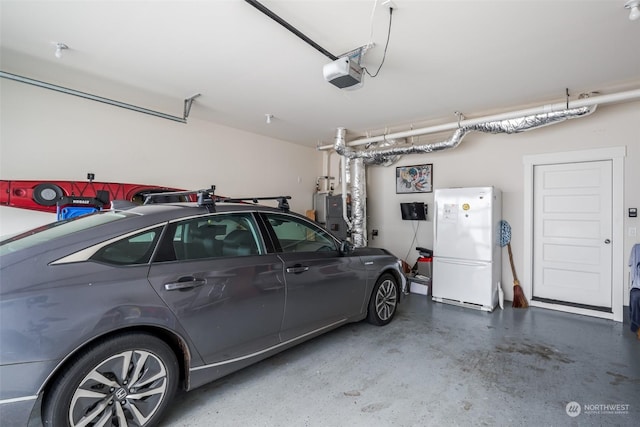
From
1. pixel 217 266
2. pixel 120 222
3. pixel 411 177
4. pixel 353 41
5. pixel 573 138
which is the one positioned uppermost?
pixel 353 41

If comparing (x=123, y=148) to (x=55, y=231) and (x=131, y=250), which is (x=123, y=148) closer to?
(x=55, y=231)

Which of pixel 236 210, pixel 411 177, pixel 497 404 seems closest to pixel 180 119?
pixel 236 210

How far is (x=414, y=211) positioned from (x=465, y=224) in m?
1.15

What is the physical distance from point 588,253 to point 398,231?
2689mm

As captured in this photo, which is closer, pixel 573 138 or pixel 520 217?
pixel 573 138

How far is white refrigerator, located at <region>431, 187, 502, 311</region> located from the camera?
13.2 feet

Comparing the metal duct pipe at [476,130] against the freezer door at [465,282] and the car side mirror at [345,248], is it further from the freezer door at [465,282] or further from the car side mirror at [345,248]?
the car side mirror at [345,248]

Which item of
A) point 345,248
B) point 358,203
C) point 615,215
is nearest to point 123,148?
point 345,248

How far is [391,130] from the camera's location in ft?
16.8

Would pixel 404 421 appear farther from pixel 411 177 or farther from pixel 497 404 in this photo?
pixel 411 177

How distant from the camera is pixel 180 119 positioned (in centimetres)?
408

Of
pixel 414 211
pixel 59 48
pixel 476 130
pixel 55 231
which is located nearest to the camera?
pixel 55 231

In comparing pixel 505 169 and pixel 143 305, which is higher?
pixel 505 169

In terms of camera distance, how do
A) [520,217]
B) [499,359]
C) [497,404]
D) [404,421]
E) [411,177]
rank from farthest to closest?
[411,177] → [520,217] → [499,359] → [497,404] → [404,421]
